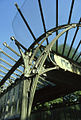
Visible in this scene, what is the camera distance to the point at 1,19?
20.9 ft

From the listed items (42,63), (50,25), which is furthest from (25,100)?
(50,25)

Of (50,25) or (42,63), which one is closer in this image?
(42,63)

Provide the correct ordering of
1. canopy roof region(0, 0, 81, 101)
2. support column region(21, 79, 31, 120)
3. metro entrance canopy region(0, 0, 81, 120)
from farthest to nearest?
canopy roof region(0, 0, 81, 101), metro entrance canopy region(0, 0, 81, 120), support column region(21, 79, 31, 120)

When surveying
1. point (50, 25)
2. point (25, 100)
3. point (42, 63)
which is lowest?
point (25, 100)

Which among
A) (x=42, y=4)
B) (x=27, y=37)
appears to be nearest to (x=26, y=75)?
(x=27, y=37)

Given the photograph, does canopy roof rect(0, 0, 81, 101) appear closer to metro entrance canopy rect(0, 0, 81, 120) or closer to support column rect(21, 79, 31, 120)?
metro entrance canopy rect(0, 0, 81, 120)

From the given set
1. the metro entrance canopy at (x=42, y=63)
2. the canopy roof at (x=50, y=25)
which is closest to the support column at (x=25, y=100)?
the metro entrance canopy at (x=42, y=63)

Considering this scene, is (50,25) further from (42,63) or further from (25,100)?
(25,100)

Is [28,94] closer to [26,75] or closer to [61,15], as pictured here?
[26,75]

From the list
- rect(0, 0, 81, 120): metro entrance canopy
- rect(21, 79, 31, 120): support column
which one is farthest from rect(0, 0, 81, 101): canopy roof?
rect(21, 79, 31, 120): support column

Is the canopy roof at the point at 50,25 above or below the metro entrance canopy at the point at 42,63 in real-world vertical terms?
above

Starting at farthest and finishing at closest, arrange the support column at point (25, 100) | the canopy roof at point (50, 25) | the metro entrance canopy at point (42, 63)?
the canopy roof at point (50, 25), the metro entrance canopy at point (42, 63), the support column at point (25, 100)

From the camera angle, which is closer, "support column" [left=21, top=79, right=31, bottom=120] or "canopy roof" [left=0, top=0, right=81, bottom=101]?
"support column" [left=21, top=79, right=31, bottom=120]

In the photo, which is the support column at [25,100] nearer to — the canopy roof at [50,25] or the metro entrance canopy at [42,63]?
the metro entrance canopy at [42,63]
